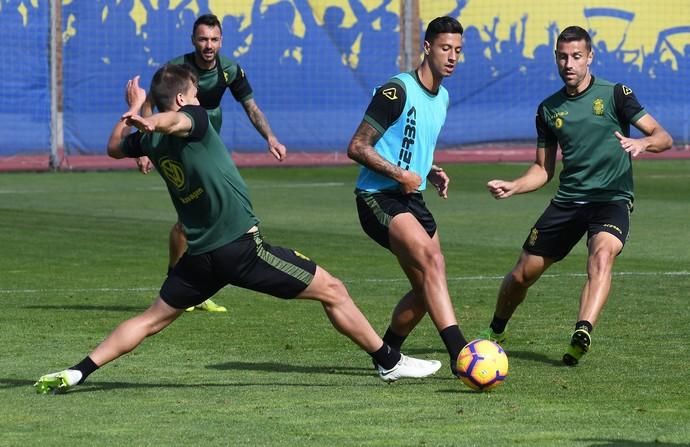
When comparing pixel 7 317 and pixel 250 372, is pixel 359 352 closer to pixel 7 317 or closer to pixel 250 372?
pixel 250 372

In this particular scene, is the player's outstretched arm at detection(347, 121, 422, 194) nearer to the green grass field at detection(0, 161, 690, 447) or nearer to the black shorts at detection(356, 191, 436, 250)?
the black shorts at detection(356, 191, 436, 250)

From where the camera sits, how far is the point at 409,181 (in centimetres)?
956

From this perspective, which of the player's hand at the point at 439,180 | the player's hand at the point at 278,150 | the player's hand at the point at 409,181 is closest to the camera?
the player's hand at the point at 409,181

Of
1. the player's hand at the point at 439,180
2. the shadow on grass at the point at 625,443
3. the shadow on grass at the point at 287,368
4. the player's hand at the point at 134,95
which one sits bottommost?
the shadow on grass at the point at 287,368

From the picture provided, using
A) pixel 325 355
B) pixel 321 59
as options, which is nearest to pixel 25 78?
pixel 321 59

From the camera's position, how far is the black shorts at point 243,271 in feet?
29.7

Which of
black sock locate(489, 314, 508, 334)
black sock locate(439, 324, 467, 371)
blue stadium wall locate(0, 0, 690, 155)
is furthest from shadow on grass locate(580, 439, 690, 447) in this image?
blue stadium wall locate(0, 0, 690, 155)

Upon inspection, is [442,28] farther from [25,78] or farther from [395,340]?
[25,78]

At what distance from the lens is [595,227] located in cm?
1078

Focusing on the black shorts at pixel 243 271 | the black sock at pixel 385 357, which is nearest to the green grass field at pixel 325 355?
the black sock at pixel 385 357

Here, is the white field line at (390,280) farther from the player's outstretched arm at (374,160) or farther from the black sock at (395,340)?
the player's outstretched arm at (374,160)

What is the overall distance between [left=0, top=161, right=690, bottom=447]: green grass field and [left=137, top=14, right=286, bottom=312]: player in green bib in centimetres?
65

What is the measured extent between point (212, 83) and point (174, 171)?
17.2ft

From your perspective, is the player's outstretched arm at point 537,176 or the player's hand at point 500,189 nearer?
the player's hand at point 500,189
